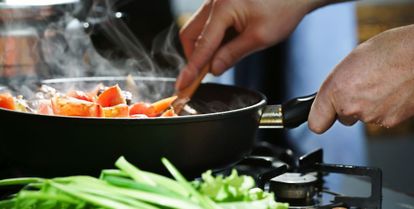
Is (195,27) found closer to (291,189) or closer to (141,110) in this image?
(141,110)

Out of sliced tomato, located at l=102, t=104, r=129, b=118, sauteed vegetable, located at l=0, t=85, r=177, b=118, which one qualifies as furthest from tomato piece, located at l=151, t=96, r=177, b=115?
sliced tomato, located at l=102, t=104, r=129, b=118

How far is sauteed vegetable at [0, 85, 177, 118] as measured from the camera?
4.20ft

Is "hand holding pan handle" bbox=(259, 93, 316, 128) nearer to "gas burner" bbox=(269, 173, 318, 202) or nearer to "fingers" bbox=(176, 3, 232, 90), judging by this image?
"gas burner" bbox=(269, 173, 318, 202)

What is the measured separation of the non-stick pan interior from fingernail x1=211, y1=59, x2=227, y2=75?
97mm

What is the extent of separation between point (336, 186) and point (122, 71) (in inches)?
26.2

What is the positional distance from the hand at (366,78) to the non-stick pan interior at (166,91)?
0.22m

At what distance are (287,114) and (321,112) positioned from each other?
0.20 feet

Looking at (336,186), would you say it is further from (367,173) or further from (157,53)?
(157,53)

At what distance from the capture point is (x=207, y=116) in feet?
3.95

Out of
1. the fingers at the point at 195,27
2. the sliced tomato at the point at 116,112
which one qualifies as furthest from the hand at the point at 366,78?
the fingers at the point at 195,27

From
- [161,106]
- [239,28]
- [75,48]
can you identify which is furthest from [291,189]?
[75,48]

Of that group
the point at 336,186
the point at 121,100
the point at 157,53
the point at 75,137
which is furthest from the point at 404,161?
the point at 75,137

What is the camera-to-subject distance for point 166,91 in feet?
5.65

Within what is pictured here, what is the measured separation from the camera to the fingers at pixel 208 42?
173cm
